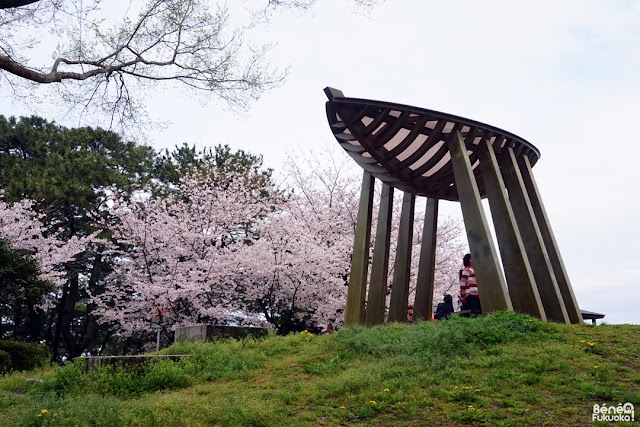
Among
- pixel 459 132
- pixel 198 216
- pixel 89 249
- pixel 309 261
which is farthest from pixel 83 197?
pixel 459 132

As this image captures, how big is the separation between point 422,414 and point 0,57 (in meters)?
7.06

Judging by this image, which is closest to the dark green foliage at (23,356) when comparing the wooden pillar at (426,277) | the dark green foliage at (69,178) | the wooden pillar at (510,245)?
the dark green foliage at (69,178)

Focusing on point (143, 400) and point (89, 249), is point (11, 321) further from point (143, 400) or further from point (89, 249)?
point (143, 400)

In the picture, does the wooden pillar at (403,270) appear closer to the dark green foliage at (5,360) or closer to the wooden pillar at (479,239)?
the wooden pillar at (479,239)

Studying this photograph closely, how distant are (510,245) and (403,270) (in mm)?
2905

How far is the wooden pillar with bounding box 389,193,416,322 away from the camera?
12.1 m

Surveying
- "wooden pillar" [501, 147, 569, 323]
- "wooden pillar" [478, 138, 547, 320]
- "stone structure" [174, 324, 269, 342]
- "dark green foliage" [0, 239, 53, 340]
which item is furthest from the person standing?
"dark green foliage" [0, 239, 53, 340]

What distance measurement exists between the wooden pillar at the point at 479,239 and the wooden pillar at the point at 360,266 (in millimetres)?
2189

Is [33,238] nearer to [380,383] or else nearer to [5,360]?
[5,360]

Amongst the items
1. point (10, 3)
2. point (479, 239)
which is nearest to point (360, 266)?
point (479, 239)

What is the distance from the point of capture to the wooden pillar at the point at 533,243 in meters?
10.2

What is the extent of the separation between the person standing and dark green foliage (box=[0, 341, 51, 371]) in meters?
10.8

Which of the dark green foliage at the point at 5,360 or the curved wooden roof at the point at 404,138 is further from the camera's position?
the dark green foliage at the point at 5,360

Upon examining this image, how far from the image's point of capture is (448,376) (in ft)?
21.7
